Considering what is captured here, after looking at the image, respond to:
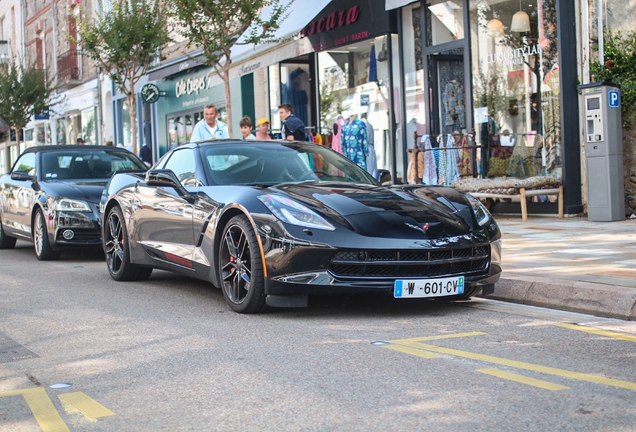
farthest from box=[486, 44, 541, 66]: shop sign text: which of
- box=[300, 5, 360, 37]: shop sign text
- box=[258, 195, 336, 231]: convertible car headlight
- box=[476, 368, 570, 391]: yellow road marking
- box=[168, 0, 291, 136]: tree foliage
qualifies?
box=[476, 368, 570, 391]: yellow road marking

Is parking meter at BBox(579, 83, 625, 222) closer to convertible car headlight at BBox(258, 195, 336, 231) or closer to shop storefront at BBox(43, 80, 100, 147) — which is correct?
convertible car headlight at BBox(258, 195, 336, 231)

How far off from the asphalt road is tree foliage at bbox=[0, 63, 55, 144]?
2822 cm

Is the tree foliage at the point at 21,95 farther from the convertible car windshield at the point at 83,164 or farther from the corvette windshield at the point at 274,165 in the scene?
the corvette windshield at the point at 274,165

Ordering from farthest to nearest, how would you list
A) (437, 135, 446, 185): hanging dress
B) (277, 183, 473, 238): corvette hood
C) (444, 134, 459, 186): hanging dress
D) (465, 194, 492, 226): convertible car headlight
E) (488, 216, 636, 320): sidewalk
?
(437, 135, 446, 185): hanging dress
(444, 134, 459, 186): hanging dress
(465, 194, 492, 226): convertible car headlight
(488, 216, 636, 320): sidewalk
(277, 183, 473, 238): corvette hood

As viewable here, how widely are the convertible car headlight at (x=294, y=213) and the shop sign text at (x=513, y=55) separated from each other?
8.66 meters

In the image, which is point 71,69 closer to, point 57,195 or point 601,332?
point 57,195

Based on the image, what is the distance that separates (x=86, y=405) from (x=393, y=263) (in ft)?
8.57

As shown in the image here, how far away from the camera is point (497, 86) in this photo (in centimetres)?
1503

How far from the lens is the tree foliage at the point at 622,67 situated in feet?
41.1

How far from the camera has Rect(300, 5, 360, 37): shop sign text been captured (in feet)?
60.0

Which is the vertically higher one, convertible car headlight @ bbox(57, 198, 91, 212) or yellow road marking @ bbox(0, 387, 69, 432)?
convertible car headlight @ bbox(57, 198, 91, 212)

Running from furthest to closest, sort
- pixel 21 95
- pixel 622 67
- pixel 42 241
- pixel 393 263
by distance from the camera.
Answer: pixel 21 95 → pixel 622 67 → pixel 42 241 → pixel 393 263

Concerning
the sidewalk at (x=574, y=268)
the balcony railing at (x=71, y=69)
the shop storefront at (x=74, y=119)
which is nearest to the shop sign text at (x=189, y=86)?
the shop storefront at (x=74, y=119)

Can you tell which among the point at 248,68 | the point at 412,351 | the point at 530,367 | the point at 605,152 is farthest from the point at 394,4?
the point at 530,367
